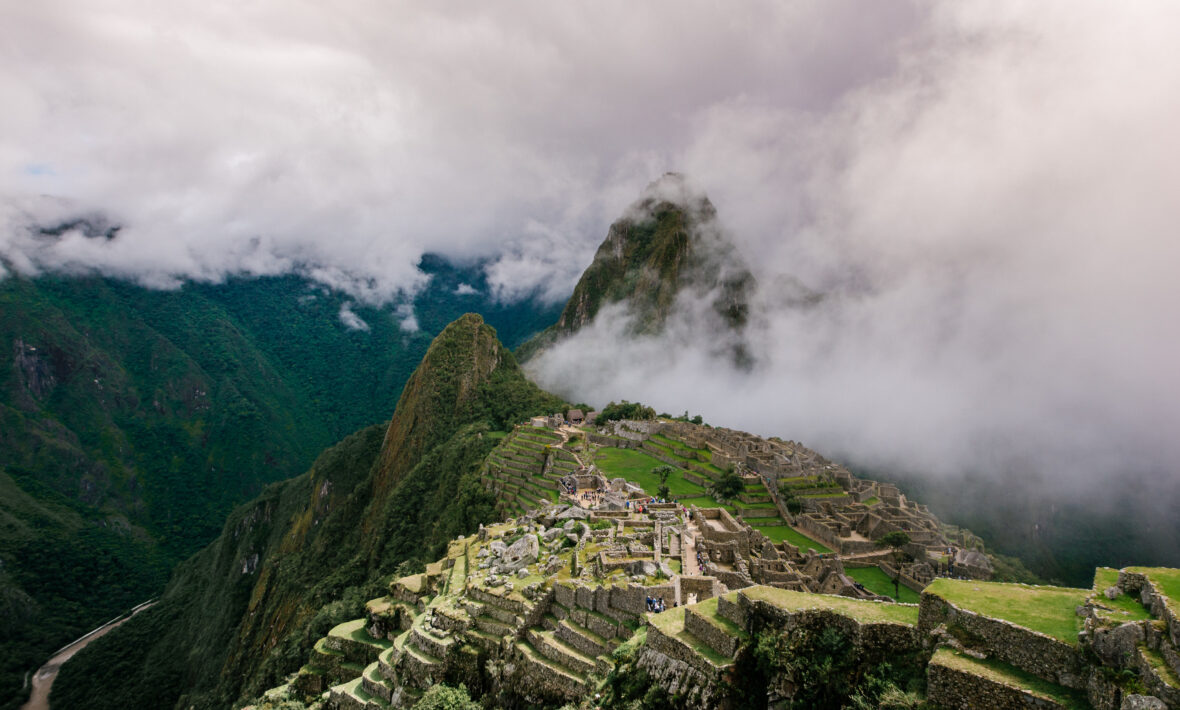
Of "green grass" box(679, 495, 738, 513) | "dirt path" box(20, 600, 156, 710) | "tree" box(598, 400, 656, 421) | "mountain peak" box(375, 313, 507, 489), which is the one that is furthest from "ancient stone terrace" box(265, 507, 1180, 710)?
"dirt path" box(20, 600, 156, 710)

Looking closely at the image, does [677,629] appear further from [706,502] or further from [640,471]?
[640,471]

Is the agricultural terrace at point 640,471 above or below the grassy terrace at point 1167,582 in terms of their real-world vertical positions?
above

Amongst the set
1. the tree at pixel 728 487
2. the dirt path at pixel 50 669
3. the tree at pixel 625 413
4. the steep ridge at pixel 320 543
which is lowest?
the dirt path at pixel 50 669

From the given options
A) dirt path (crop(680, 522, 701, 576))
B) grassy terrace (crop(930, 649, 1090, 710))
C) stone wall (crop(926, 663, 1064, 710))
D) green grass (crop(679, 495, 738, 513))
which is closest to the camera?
grassy terrace (crop(930, 649, 1090, 710))

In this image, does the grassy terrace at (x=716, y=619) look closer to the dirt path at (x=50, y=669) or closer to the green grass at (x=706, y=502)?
the green grass at (x=706, y=502)

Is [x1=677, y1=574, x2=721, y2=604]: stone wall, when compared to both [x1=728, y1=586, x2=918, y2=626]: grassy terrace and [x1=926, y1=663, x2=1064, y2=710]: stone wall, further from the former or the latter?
[x1=926, y1=663, x2=1064, y2=710]: stone wall

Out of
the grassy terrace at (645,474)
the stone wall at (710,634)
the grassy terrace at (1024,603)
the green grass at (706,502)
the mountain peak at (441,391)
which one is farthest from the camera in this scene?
the mountain peak at (441,391)

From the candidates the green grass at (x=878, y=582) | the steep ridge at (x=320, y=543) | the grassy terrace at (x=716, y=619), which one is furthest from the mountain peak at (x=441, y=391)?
the grassy terrace at (x=716, y=619)

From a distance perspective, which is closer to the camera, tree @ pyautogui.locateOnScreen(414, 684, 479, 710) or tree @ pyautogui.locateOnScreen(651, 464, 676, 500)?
tree @ pyautogui.locateOnScreen(414, 684, 479, 710)
